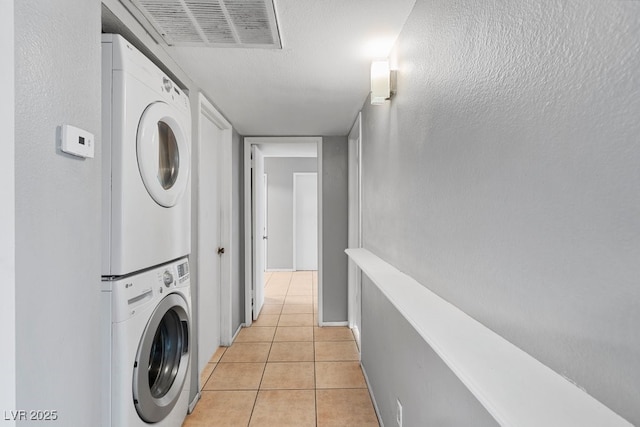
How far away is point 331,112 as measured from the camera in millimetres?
2707

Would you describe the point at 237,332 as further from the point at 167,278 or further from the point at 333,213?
the point at 167,278

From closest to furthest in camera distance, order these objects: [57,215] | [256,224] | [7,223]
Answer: [7,223], [57,215], [256,224]

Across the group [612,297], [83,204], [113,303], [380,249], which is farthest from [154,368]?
[612,297]

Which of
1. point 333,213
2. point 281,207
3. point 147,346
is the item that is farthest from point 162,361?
point 281,207

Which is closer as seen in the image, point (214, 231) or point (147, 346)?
point (147, 346)

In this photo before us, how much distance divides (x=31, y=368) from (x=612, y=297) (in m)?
1.22

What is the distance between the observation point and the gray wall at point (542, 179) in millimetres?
427

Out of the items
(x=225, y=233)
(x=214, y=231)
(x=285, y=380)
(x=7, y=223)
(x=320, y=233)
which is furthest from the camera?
(x=320, y=233)

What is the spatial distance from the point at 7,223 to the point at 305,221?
5.93 metres

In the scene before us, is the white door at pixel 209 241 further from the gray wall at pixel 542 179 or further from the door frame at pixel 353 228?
the gray wall at pixel 542 179

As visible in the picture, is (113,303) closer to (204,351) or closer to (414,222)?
(414,222)

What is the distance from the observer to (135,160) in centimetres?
131

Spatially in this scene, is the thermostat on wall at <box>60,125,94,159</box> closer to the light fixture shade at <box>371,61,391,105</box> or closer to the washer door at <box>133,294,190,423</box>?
the washer door at <box>133,294,190,423</box>

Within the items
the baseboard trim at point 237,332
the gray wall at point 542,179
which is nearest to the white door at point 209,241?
the baseboard trim at point 237,332
